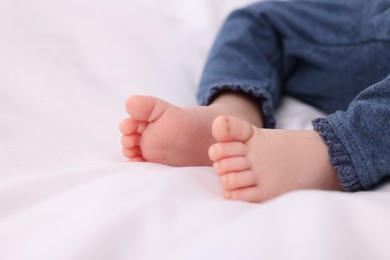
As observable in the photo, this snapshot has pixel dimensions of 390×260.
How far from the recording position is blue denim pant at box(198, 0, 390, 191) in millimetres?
767

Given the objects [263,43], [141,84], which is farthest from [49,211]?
[263,43]

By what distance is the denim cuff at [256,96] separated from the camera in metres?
0.75

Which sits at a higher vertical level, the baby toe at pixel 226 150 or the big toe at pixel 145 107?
the big toe at pixel 145 107

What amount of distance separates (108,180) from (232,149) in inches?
5.0

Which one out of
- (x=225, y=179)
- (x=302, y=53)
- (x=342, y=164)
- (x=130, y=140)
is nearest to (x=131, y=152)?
Result: (x=130, y=140)

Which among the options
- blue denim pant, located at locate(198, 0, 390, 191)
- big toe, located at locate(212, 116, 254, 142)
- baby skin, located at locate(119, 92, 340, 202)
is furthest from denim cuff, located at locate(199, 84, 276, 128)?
big toe, located at locate(212, 116, 254, 142)

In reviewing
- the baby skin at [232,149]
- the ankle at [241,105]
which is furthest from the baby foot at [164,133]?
the ankle at [241,105]

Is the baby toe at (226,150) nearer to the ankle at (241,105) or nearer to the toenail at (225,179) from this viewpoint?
the toenail at (225,179)

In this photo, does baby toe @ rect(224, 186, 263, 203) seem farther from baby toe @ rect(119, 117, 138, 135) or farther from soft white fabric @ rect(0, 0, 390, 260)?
baby toe @ rect(119, 117, 138, 135)

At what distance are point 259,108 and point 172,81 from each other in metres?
0.16

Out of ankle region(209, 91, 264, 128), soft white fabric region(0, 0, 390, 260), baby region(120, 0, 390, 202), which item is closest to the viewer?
soft white fabric region(0, 0, 390, 260)

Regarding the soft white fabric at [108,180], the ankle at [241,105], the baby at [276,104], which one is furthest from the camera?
the ankle at [241,105]

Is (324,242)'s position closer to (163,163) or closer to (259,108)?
(163,163)

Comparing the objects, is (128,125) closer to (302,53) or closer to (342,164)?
(342,164)
